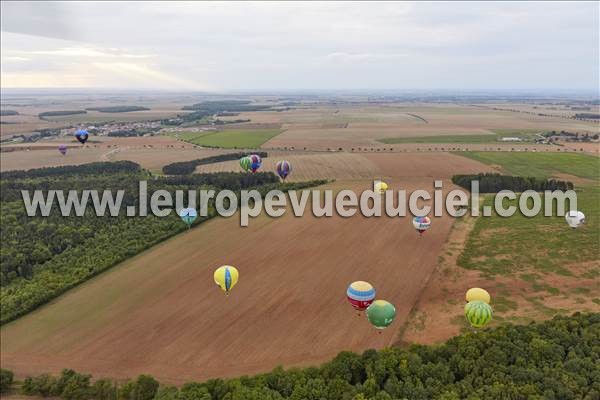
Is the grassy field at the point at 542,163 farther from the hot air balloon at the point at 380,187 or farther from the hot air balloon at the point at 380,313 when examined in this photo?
the hot air balloon at the point at 380,313

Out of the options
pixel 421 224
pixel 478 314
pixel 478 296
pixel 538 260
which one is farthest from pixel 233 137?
pixel 478 314

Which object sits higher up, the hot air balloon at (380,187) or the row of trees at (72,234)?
the hot air balloon at (380,187)

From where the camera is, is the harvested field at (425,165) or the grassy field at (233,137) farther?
the grassy field at (233,137)

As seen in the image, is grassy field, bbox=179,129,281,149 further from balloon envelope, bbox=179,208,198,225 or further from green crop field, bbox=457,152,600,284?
green crop field, bbox=457,152,600,284

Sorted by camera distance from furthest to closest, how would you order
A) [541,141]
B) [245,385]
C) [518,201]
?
[541,141]
[518,201]
[245,385]

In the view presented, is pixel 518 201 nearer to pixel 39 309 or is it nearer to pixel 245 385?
pixel 245 385

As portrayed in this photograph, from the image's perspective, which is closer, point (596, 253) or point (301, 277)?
point (301, 277)

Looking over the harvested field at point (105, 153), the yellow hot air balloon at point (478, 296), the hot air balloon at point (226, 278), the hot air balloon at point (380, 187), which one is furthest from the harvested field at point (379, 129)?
the yellow hot air balloon at point (478, 296)

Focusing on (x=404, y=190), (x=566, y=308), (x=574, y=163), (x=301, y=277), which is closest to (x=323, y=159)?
(x=404, y=190)
